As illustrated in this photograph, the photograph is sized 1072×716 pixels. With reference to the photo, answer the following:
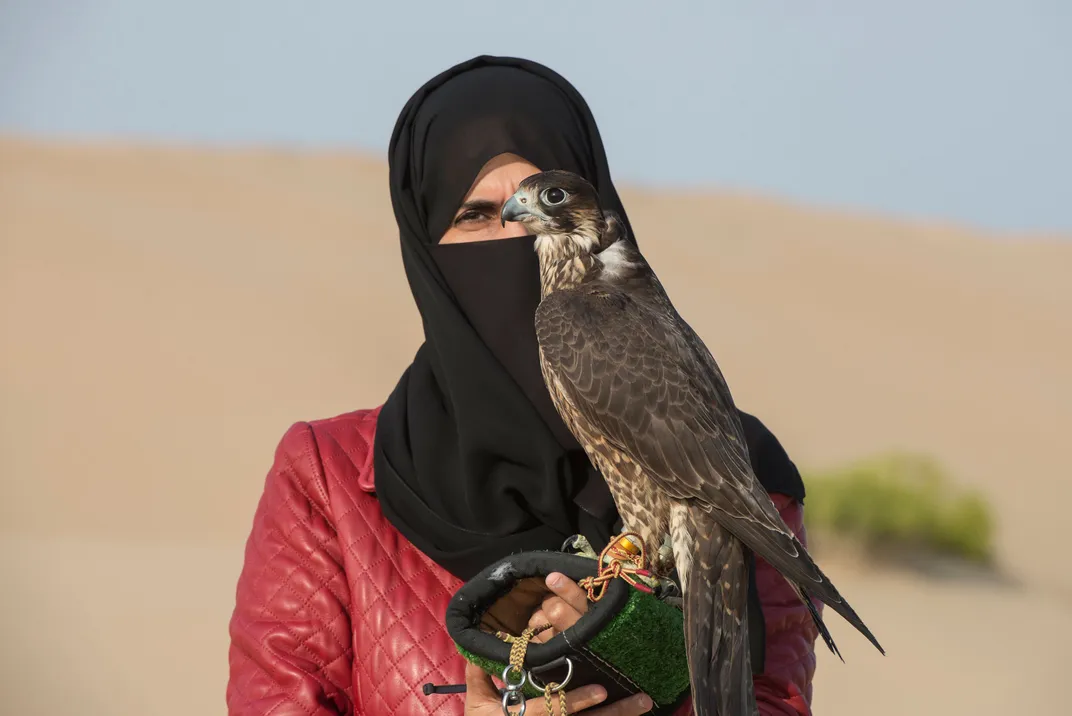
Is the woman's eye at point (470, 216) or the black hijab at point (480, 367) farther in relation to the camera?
the woman's eye at point (470, 216)

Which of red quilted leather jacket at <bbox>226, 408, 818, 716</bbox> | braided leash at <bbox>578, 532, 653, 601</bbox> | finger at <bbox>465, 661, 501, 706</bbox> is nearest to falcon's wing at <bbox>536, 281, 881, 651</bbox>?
braided leash at <bbox>578, 532, 653, 601</bbox>

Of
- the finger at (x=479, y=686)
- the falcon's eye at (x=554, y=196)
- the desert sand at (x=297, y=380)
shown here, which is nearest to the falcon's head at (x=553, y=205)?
the falcon's eye at (x=554, y=196)

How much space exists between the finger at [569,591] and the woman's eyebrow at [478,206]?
94 cm

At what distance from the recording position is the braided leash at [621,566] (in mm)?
2137

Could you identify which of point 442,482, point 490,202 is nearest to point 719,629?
point 442,482

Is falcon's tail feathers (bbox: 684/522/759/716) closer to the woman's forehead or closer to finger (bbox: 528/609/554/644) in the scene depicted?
finger (bbox: 528/609/554/644)

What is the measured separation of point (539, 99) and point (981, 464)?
1926 centimetres

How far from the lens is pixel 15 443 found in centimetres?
1590

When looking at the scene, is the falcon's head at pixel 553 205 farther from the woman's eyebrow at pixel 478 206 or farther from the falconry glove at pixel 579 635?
the falconry glove at pixel 579 635

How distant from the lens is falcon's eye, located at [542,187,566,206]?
245 centimetres

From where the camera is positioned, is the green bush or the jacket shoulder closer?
the jacket shoulder

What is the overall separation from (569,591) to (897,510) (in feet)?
41.2

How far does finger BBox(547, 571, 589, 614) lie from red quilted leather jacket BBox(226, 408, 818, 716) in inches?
16.9

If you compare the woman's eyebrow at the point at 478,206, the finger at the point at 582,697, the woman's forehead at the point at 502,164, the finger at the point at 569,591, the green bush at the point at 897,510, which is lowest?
the green bush at the point at 897,510
